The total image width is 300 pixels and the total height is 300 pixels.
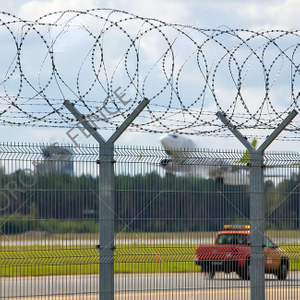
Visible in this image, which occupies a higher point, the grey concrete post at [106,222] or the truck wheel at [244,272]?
the grey concrete post at [106,222]

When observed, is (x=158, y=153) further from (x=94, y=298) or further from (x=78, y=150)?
(x=94, y=298)

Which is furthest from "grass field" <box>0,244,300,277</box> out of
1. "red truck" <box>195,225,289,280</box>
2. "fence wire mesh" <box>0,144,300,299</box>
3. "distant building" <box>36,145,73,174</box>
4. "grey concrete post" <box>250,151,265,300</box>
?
"distant building" <box>36,145,73,174</box>

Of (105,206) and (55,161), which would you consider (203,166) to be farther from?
(55,161)

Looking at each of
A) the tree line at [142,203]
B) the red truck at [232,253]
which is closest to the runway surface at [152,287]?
the red truck at [232,253]

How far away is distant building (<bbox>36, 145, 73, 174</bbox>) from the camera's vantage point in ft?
28.2

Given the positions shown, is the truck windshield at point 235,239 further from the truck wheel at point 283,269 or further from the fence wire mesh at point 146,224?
the truck wheel at point 283,269

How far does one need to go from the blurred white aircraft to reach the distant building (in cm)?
134

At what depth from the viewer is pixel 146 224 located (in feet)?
29.7

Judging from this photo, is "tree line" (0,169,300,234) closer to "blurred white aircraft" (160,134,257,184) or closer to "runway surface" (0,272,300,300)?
"blurred white aircraft" (160,134,257,184)

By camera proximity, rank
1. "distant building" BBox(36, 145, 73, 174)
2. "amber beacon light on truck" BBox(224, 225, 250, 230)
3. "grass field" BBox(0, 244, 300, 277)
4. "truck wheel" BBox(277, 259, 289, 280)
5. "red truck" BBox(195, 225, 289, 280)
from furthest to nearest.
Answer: "truck wheel" BBox(277, 259, 289, 280) < "amber beacon light on truck" BBox(224, 225, 250, 230) < "red truck" BBox(195, 225, 289, 280) < "distant building" BBox(36, 145, 73, 174) < "grass field" BBox(0, 244, 300, 277)

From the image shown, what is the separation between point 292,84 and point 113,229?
3558mm

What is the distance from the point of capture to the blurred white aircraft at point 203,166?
366 inches

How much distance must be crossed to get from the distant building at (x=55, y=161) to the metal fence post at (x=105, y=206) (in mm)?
426

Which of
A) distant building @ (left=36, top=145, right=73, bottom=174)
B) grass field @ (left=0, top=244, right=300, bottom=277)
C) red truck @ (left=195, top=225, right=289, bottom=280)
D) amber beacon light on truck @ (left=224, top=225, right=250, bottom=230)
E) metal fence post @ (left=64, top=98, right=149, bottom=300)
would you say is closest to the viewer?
grass field @ (left=0, top=244, right=300, bottom=277)
